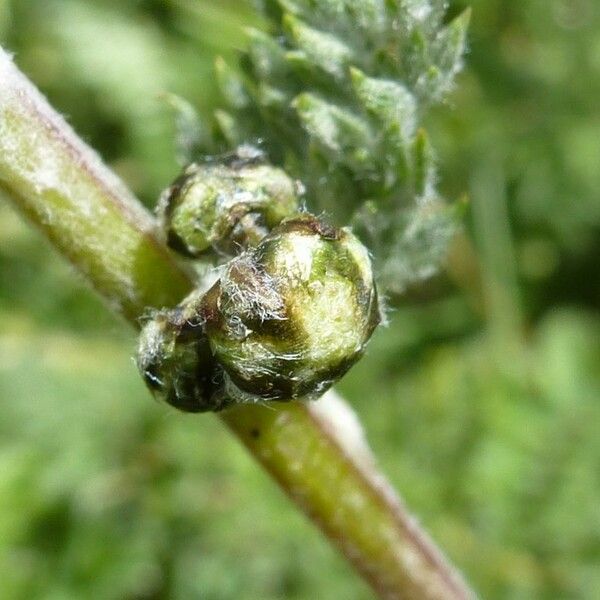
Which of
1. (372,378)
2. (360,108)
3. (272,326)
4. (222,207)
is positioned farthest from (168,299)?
(372,378)

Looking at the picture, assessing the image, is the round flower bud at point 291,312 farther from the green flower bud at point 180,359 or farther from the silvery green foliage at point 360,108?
the silvery green foliage at point 360,108

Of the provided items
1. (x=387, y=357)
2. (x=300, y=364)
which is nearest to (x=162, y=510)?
(x=387, y=357)

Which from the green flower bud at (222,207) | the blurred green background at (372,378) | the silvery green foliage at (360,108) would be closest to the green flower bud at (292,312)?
the green flower bud at (222,207)

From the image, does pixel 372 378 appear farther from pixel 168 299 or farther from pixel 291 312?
pixel 291 312

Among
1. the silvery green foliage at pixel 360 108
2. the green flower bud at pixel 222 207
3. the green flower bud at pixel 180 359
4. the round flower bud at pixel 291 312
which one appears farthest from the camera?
the silvery green foliage at pixel 360 108

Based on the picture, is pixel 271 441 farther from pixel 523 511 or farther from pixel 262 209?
pixel 523 511

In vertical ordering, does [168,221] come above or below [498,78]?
above
